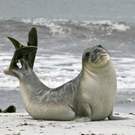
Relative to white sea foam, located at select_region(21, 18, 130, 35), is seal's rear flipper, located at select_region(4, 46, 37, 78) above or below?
below

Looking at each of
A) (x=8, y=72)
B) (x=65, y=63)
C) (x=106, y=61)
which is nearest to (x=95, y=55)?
(x=106, y=61)

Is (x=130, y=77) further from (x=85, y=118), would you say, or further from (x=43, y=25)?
(x=43, y=25)

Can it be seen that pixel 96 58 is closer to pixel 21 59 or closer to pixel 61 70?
pixel 21 59

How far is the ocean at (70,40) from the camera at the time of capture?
12797 mm

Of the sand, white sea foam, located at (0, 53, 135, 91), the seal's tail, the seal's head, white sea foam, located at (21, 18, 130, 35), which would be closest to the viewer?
the sand

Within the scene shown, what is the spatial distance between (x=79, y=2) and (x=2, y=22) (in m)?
13.3

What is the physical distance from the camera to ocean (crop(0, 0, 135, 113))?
12797 mm

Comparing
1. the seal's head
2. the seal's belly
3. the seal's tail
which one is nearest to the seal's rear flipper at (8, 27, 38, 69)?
the seal's tail

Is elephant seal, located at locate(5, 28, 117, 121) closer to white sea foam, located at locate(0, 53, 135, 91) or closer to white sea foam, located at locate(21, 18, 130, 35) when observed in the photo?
white sea foam, located at locate(0, 53, 135, 91)

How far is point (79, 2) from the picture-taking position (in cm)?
4156

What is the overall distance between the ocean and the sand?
2794 mm

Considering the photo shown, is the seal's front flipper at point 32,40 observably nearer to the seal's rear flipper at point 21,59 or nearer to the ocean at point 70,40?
the seal's rear flipper at point 21,59

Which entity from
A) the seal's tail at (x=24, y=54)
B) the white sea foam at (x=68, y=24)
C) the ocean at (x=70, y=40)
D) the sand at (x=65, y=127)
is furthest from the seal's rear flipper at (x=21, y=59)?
the white sea foam at (x=68, y=24)

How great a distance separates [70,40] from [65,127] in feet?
56.7
